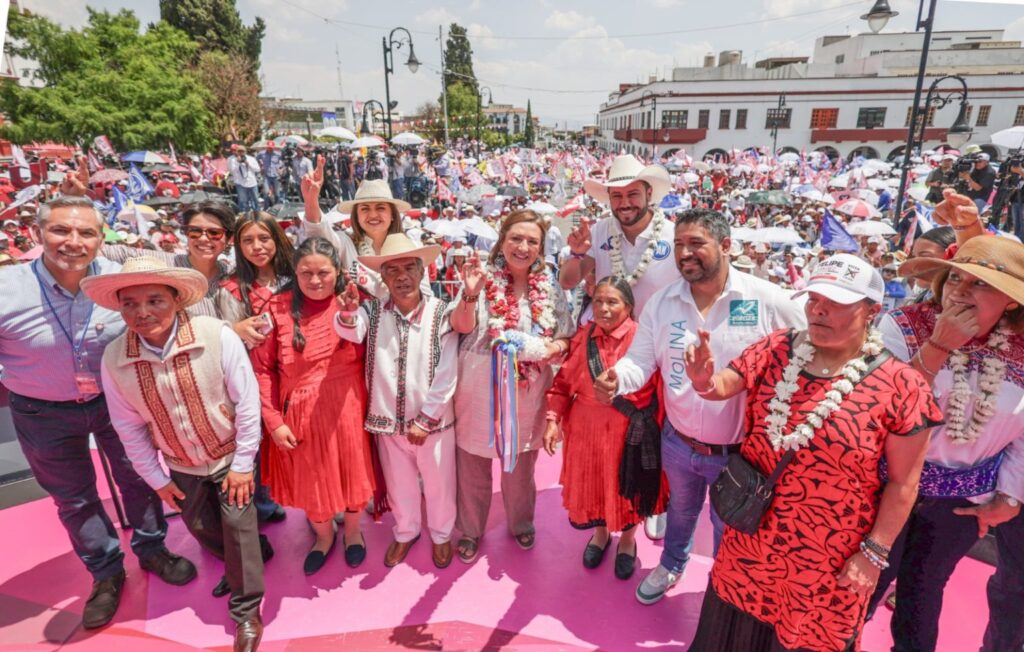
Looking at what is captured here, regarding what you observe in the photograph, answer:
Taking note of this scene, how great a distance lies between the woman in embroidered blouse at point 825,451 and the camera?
1676 millimetres

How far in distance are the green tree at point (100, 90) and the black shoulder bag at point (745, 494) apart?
898 inches

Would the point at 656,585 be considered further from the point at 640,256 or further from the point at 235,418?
the point at 235,418

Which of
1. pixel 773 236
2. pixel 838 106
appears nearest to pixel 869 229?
pixel 773 236

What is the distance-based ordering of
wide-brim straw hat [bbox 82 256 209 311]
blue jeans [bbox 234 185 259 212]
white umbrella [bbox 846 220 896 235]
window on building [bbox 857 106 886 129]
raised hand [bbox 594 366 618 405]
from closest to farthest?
1. wide-brim straw hat [bbox 82 256 209 311]
2. raised hand [bbox 594 366 618 405]
3. white umbrella [bbox 846 220 896 235]
4. blue jeans [bbox 234 185 259 212]
5. window on building [bbox 857 106 886 129]

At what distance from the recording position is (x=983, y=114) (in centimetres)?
3781

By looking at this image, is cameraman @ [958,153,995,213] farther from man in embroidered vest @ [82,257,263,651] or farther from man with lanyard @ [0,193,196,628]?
man with lanyard @ [0,193,196,628]

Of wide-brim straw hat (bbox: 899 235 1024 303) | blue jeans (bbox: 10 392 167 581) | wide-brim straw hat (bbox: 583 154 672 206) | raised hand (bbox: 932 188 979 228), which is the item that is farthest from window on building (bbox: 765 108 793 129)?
blue jeans (bbox: 10 392 167 581)

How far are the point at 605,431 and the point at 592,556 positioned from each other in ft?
Answer: 2.77

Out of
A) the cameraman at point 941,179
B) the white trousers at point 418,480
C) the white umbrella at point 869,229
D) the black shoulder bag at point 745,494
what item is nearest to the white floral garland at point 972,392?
the black shoulder bag at point 745,494

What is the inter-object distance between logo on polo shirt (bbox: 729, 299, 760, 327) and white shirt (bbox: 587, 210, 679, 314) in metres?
0.62

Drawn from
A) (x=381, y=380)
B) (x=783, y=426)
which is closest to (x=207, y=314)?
(x=381, y=380)

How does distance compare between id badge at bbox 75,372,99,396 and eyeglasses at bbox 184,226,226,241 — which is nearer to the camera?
id badge at bbox 75,372,99,396

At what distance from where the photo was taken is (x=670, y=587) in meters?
2.84

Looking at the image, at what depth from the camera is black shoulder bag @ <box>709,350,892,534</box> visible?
6.16ft
